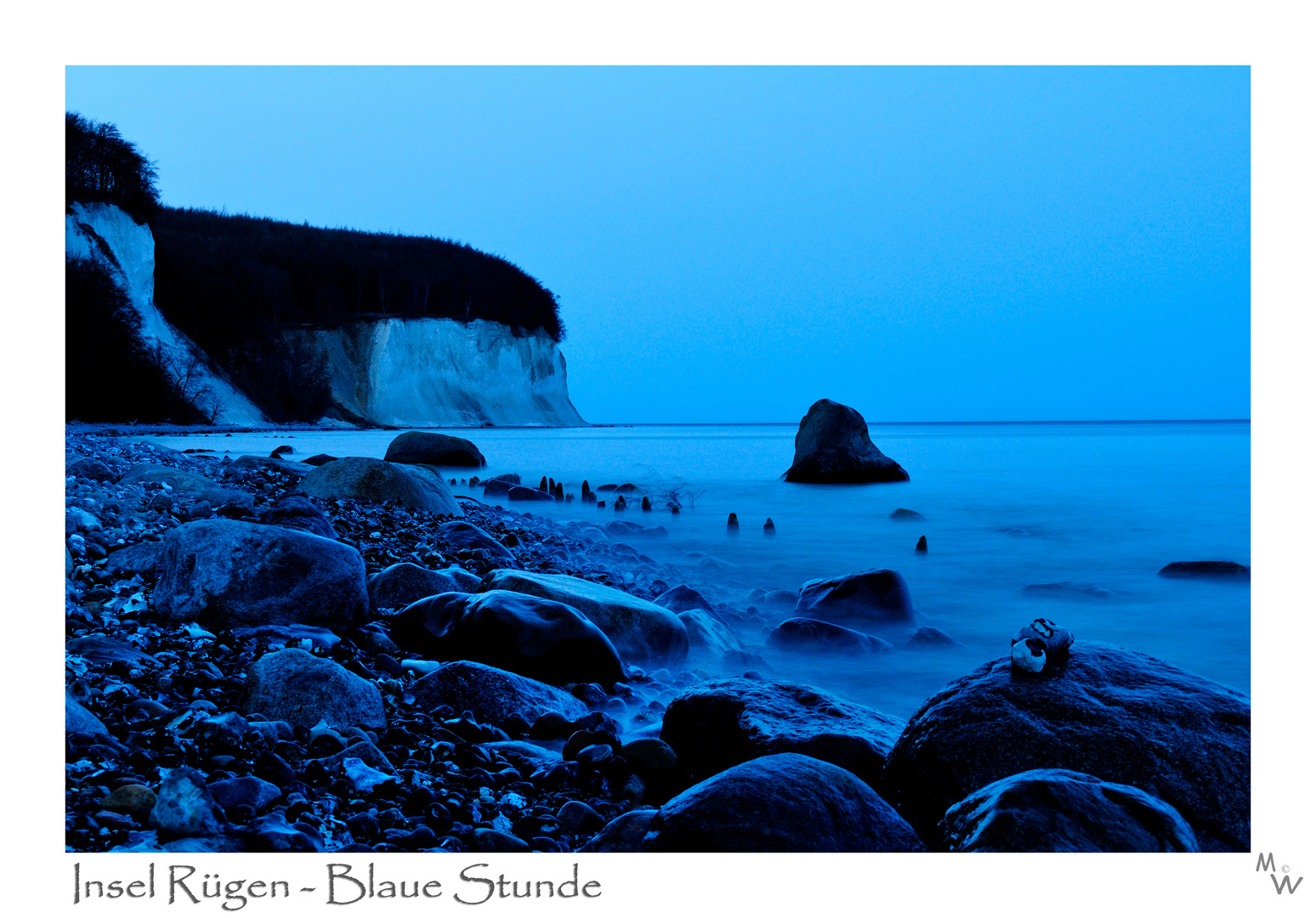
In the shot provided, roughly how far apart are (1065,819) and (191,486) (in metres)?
5.97

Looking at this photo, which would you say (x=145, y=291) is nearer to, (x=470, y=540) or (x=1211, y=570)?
(x=470, y=540)

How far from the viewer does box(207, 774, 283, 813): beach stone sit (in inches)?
82.7

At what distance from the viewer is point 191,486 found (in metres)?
6.02

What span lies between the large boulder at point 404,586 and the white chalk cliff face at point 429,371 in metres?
34.4

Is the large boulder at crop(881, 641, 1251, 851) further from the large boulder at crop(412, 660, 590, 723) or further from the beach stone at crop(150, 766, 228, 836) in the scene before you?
the beach stone at crop(150, 766, 228, 836)

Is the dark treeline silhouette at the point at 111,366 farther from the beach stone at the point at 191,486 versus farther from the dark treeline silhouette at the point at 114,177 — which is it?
the beach stone at the point at 191,486

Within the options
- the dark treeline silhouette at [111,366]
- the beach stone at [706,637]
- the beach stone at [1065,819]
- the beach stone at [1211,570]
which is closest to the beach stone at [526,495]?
the dark treeline silhouette at [111,366]

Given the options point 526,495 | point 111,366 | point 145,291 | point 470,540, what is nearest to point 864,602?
point 470,540
